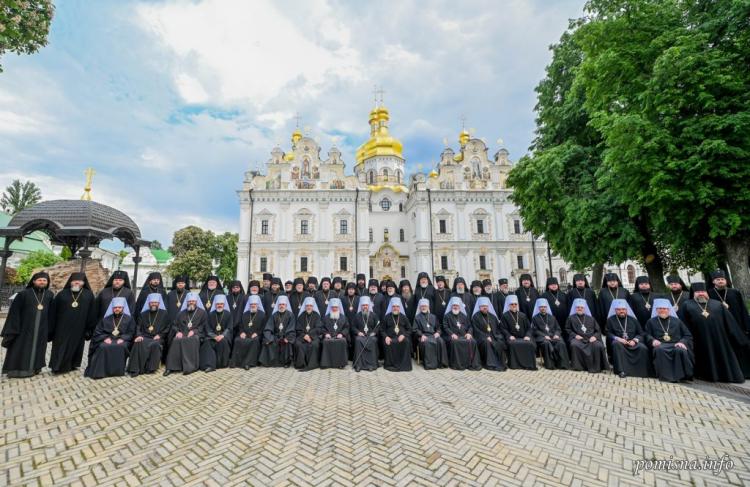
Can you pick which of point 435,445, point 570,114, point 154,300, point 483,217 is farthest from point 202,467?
point 483,217

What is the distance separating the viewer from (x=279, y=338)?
8281mm


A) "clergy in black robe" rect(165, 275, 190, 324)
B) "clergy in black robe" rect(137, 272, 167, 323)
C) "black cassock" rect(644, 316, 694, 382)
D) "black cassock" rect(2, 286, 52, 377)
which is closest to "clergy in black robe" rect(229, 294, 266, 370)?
"clergy in black robe" rect(165, 275, 190, 324)

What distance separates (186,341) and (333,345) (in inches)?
131

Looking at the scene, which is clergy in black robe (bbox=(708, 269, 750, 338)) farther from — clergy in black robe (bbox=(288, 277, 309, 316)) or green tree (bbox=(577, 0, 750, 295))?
clergy in black robe (bbox=(288, 277, 309, 316))

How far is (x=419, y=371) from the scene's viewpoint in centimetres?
784

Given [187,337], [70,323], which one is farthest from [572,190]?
[70,323]

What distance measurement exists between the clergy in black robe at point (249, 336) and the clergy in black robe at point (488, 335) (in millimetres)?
5519

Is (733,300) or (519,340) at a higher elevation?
(733,300)

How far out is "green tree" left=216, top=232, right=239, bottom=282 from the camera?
43.3 metres

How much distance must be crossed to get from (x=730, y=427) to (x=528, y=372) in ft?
11.4

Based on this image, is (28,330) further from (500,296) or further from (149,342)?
(500,296)

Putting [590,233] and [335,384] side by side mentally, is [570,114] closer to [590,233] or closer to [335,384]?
[590,233]

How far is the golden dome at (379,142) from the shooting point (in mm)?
41969

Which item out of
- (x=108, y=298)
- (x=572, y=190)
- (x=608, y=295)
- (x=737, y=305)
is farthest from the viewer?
(x=572, y=190)
